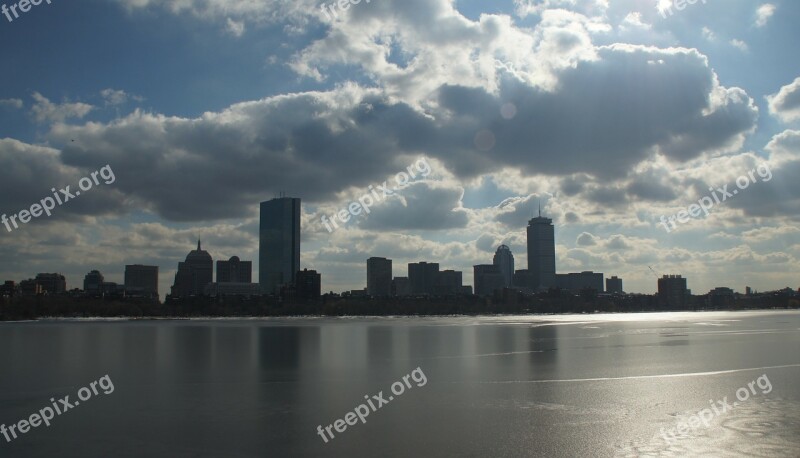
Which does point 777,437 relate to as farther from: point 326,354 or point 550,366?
point 326,354

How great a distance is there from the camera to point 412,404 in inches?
1287

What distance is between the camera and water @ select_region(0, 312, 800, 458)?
78.7 feet

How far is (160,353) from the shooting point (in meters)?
63.8

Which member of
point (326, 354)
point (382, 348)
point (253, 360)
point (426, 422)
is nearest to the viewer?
point (426, 422)

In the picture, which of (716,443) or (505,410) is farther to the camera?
(505,410)

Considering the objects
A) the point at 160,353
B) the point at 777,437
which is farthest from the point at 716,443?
the point at 160,353

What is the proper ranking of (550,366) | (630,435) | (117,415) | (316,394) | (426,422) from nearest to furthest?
1. (630,435)
2. (426,422)
3. (117,415)
4. (316,394)
5. (550,366)

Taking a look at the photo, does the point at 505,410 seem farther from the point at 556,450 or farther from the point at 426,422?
the point at 556,450

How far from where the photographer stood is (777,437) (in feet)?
81.3

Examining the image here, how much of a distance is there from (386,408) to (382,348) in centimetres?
3724

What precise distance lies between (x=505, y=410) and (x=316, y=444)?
9947mm

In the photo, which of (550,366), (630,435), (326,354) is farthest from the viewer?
(326,354)

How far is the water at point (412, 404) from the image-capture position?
2398 centimetres

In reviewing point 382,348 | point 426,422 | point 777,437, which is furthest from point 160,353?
point 777,437
